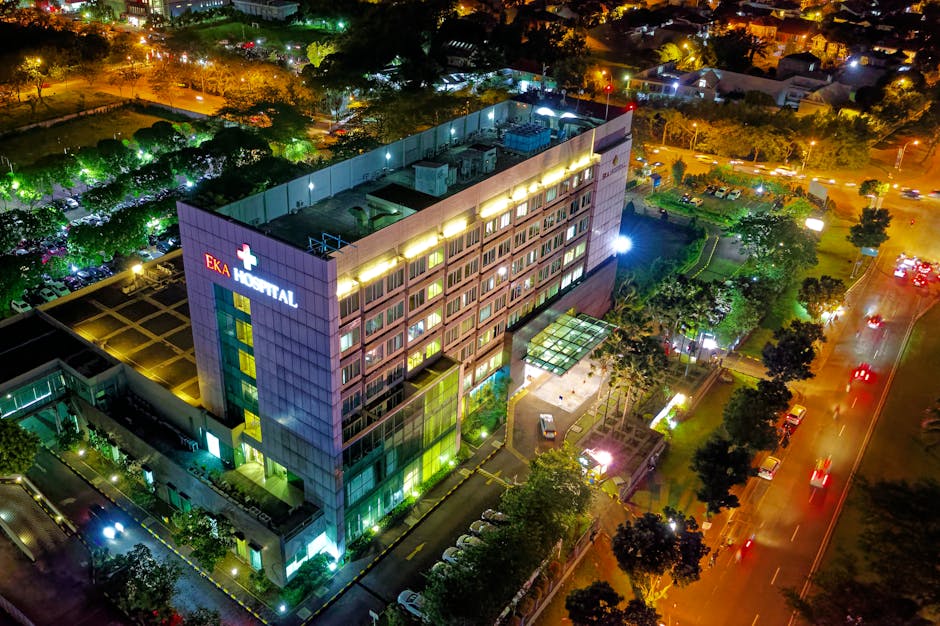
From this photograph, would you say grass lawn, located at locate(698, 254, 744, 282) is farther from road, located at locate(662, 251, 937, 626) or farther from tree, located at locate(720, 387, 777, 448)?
tree, located at locate(720, 387, 777, 448)

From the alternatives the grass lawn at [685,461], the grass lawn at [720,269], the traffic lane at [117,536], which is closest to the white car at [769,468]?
the grass lawn at [685,461]

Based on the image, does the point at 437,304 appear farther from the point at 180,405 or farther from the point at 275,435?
the point at 180,405

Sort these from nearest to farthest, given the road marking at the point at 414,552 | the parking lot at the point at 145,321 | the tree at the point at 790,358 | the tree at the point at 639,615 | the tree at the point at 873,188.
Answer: the tree at the point at 639,615
the road marking at the point at 414,552
the parking lot at the point at 145,321
the tree at the point at 790,358
the tree at the point at 873,188

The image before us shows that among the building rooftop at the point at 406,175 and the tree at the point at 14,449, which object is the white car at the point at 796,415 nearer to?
the building rooftop at the point at 406,175

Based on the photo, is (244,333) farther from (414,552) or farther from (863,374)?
(863,374)

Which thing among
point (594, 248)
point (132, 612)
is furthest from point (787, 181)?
point (132, 612)

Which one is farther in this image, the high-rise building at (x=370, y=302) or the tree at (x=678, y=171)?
the tree at (x=678, y=171)

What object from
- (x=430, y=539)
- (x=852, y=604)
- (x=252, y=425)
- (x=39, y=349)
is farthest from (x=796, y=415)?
(x=39, y=349)
